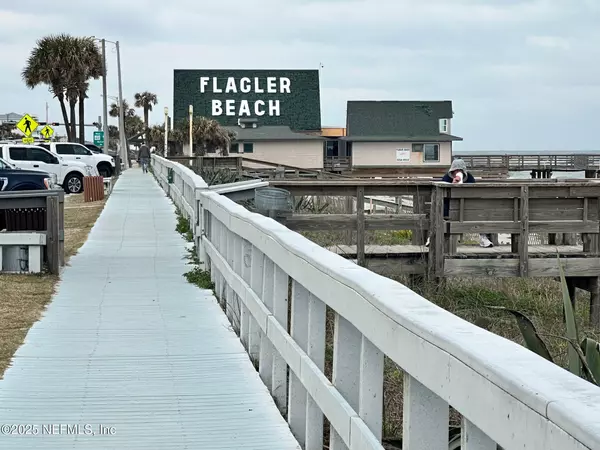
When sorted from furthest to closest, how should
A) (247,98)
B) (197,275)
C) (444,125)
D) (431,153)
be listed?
(247,98) < (444,125) < (431,153) < (197,275)

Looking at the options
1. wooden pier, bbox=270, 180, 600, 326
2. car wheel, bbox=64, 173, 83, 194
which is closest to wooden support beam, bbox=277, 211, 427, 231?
wooden pier, bbox=270, 180, 600, 326

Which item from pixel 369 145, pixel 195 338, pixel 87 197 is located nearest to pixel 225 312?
pixel 195 338

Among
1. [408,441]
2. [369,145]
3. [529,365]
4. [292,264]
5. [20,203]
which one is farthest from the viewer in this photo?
[369,145]

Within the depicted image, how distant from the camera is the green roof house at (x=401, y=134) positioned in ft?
254

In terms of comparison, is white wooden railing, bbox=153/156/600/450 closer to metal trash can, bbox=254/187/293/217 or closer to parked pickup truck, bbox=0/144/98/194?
metal trash can, bbox=254/187/293/217

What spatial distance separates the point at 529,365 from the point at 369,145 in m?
75.9

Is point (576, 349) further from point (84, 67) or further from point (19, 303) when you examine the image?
point (84, 67)

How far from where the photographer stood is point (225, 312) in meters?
9.65

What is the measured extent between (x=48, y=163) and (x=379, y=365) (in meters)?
32.5

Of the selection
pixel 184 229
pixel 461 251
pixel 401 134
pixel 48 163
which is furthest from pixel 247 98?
pixel 461 251

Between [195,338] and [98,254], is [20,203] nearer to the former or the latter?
[98,254]

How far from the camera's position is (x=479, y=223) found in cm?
1373

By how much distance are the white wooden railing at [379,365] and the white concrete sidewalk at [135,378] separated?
282 millimetres

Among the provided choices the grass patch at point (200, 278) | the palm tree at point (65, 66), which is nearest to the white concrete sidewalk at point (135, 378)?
the grass patch at point (200, 278)
